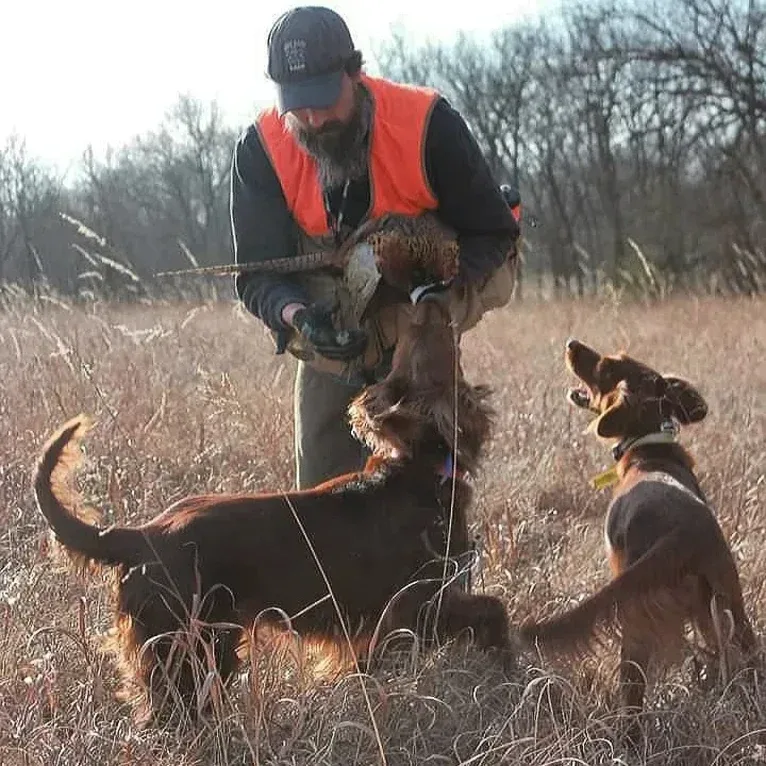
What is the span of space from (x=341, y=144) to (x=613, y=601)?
1.52 meters

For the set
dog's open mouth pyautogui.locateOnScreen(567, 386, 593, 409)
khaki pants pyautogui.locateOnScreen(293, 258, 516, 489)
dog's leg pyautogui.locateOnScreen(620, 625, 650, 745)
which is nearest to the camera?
dog's leg pyautogui.locateOnScreen(620, 625, 650, 745)

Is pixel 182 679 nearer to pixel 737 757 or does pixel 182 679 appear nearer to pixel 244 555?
A: pixel 244 555

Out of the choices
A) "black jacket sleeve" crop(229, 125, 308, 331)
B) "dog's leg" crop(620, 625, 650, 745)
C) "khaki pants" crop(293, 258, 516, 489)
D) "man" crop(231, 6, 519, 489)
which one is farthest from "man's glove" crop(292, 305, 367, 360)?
"dog's leg" crop(620, 625, 650, 745)

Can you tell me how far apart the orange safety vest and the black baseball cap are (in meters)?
0.23

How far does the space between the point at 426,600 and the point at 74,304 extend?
504 centimetres

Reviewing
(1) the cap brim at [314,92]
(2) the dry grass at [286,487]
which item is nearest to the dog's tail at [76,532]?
(2) the dry grass at [286,487]

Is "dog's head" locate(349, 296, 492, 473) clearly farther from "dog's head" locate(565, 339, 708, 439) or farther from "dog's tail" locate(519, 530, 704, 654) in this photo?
"dog's head" locate(565, 339, 708, 439)

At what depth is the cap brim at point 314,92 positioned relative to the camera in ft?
9.23

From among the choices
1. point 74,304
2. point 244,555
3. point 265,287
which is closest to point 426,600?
point 244,555

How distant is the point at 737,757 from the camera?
2.42 meters

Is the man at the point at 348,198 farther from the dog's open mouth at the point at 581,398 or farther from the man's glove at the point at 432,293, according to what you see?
the dog's open mouth at the point at 581,398

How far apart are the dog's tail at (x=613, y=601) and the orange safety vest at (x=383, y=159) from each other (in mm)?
1239

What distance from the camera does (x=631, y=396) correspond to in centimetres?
342

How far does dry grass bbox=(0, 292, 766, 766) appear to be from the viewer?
7.78 ft
